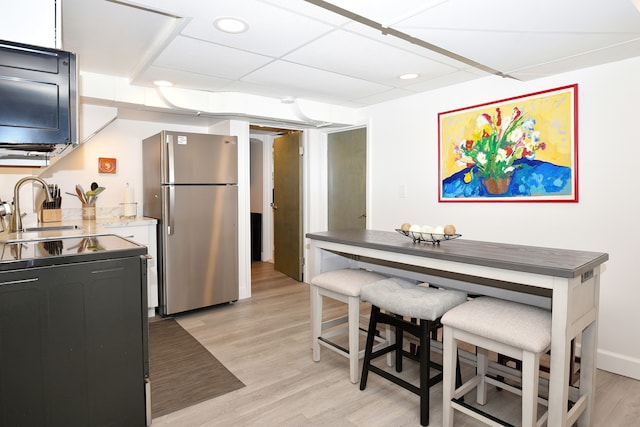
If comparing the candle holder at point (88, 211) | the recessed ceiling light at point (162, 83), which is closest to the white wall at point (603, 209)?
the recessed ceiling light at point (162, 83)

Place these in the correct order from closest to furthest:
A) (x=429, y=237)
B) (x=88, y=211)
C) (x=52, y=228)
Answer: (x=429, y=237), (x=52, y=228), (x=88, y=211)

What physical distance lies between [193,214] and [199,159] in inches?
20.7

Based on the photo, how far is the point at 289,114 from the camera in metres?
4.03

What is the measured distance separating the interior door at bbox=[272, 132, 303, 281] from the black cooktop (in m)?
2.83

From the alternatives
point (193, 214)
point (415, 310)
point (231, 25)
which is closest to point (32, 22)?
point (231, 25)

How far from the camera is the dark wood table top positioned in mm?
1644

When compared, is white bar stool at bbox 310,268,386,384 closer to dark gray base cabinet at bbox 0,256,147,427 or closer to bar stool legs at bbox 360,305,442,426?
bar stool legs at bbox 360,305,442,426

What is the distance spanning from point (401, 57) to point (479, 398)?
2213mm

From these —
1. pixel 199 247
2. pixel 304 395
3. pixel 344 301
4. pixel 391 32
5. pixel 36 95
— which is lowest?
pixel 304 395

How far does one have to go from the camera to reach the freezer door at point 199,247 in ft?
11.7

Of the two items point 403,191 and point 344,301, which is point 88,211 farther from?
point 403,191

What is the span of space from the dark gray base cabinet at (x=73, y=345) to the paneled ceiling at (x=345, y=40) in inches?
53.4

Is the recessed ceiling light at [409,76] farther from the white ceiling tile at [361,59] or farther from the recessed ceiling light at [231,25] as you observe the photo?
the recessed ceiling light at [231,25]

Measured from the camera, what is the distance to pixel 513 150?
300cm
